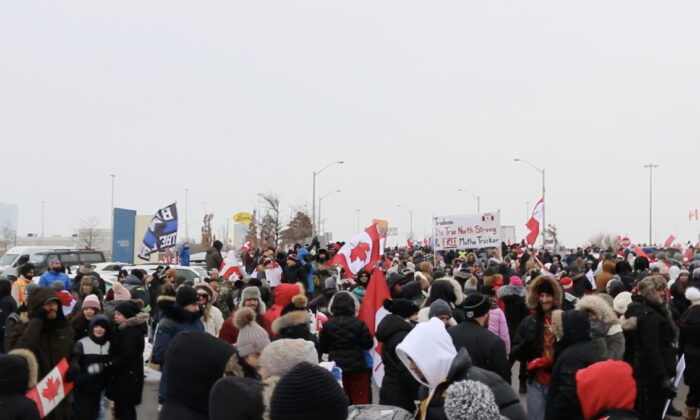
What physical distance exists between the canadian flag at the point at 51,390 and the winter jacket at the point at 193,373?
1.58 m

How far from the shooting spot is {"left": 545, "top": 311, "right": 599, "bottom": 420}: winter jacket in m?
5.31

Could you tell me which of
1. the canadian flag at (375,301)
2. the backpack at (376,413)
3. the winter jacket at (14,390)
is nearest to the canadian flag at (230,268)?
the canadian flag at (375,301)

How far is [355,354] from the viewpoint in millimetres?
8008

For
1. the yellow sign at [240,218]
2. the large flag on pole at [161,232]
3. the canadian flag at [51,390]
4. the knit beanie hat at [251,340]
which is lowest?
the canadian flag at [51,390]

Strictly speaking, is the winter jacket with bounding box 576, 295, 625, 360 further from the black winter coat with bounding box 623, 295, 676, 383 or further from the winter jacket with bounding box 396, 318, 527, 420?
the winter jacket with bounding box 396, 318, 527, 420

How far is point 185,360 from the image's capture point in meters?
5.04

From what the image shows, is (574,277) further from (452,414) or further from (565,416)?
(452,414)

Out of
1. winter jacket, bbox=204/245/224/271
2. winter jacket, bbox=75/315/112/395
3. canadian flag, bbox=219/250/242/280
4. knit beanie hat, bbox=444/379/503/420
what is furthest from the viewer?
winter jacket, bbox=204/245/224/271

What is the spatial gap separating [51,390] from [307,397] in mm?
4081

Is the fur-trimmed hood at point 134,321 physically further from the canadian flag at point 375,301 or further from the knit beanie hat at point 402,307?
the canadian flag at point 375,301

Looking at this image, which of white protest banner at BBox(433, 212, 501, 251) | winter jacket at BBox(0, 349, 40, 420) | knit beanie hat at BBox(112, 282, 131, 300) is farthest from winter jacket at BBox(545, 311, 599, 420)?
white protest banner at BBox(433, 212, 501, 251)

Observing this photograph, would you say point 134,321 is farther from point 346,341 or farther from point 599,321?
point 599,321

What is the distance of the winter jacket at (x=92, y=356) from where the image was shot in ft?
23.9

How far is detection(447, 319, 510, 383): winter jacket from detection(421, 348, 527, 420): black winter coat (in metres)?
1.88
